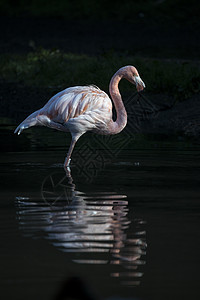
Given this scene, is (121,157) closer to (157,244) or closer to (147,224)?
(147,224)

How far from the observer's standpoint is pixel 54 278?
4180mm

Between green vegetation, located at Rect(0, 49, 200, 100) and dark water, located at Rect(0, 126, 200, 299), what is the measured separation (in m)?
4.42

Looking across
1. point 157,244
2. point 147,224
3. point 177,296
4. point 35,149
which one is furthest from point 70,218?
point 35,149

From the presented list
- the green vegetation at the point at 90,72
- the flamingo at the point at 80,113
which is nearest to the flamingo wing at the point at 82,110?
the flamingo at the point at 80,113

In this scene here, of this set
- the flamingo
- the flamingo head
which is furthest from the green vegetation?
the flamingo

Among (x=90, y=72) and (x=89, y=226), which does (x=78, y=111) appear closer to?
(x=89, y=226)

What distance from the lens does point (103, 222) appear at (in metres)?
5.62

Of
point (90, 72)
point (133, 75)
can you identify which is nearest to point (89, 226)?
point (133, 75)

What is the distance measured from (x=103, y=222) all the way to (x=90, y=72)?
10061 millimetres

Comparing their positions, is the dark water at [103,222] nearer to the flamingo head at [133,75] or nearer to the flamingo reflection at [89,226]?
the flamingo reflection at [89,226]

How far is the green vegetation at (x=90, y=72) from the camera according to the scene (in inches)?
555

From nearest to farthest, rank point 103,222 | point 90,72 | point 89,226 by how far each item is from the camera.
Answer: point 89,226 < point 103,222 < point 90,72

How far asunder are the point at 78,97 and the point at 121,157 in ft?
2.99

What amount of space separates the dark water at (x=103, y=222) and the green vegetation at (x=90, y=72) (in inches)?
174
